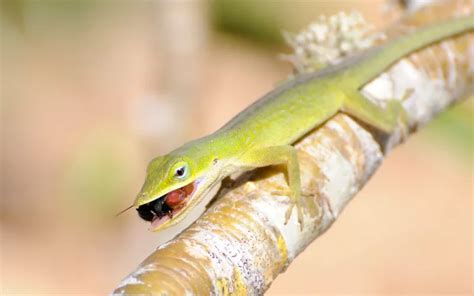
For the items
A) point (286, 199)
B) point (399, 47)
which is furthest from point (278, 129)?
point (399, 47)

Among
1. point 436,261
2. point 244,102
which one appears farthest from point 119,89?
point 436,261

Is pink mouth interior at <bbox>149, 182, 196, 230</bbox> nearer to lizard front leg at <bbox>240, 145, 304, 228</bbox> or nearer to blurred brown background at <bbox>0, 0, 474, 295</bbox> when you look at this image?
lizard front leg at <bbox>240, 145, 304, 228</bbox>

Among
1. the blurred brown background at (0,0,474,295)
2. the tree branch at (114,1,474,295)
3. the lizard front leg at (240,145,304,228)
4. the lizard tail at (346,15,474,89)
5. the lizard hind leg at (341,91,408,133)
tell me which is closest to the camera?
the tree branch at (114,1,474,295)

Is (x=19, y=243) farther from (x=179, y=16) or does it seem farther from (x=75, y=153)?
(x=179, y=16)

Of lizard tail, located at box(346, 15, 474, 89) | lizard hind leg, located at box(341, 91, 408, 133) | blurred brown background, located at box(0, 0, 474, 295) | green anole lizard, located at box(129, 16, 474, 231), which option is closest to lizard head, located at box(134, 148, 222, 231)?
green anole lizard, located at box(129, 16, 474, 231)

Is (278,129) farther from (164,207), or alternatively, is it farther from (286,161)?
(164,207)
